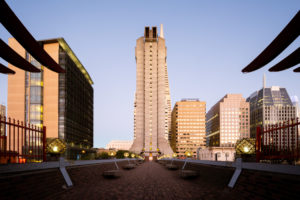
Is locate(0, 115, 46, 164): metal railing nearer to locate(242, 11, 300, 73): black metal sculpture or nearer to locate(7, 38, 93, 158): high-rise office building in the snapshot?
locate(242, 11, 300, 73): black metal sculpture

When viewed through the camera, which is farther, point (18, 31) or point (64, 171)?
point (64, 171)

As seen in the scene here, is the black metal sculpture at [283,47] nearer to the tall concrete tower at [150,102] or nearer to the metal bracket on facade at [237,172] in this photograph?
the metal bracket on facade at [237,172]

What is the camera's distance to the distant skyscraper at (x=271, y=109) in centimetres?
16450

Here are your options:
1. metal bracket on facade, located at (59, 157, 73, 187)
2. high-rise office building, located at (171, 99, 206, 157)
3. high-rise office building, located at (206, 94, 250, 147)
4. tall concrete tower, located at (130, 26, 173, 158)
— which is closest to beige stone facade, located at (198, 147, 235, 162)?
tall concrete tower, located at (130, 26, 173, 158)

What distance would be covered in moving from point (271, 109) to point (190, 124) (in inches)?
2358

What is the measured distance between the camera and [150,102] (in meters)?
125

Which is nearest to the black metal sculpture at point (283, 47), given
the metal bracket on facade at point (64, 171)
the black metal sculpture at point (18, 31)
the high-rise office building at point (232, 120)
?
the black metal sculpture at point (18, 31)

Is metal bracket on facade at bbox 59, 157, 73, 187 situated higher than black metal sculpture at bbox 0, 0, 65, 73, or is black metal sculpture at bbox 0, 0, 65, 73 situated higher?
black metal sculpture at bbox 0, 0, 65, 73

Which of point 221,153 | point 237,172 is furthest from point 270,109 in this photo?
point 237,172

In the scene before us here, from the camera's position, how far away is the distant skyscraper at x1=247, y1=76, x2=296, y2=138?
164500mm

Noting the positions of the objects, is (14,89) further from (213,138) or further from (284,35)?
(213,138)

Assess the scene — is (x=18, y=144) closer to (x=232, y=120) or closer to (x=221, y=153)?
(x=221, y=153)

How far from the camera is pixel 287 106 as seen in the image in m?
167

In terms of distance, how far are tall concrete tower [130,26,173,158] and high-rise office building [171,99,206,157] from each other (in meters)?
50.4
